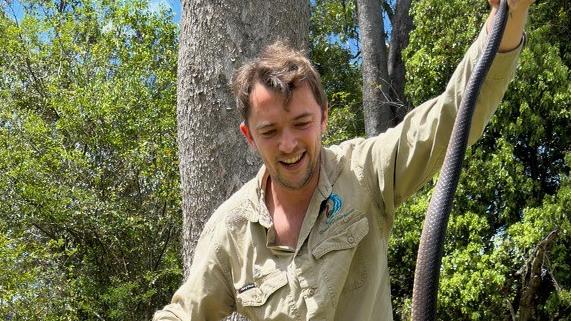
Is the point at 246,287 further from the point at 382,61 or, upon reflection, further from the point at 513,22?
the point at 382,61

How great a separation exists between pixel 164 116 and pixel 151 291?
252 cm

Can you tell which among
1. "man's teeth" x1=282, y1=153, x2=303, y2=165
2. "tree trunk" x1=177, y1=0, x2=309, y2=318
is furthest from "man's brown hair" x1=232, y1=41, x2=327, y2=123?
"tree trunk" x1=177, y1=0, x2=309, y2=318

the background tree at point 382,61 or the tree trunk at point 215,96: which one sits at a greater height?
the background tree at point 382,61

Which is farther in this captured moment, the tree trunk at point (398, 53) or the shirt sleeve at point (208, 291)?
the tree trunk at point (398, 53)

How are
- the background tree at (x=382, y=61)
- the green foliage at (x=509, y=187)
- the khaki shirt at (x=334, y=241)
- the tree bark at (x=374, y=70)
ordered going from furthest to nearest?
the background tree at (x=382, y=61), the tree bark at (x=374, y=70), the green foliage at (x=509, y=187), the khaki shirt at (x=334, y=241)

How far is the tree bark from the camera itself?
14.7 m

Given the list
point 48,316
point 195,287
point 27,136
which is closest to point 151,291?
point 48,316

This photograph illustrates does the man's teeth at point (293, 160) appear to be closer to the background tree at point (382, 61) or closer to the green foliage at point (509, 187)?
the green foliage at point (509, 187)

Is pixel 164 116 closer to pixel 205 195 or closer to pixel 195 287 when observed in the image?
pixel 205 195

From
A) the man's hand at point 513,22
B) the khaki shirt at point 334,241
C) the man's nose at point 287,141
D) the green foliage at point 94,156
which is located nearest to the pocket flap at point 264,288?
the khaki shirt at point 334,241

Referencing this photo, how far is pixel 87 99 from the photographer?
11859 mm

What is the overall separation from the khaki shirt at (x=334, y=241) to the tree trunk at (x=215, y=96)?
3.62ft

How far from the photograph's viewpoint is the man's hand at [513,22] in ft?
6.67

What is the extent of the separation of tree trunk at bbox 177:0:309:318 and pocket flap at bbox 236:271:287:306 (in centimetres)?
122
